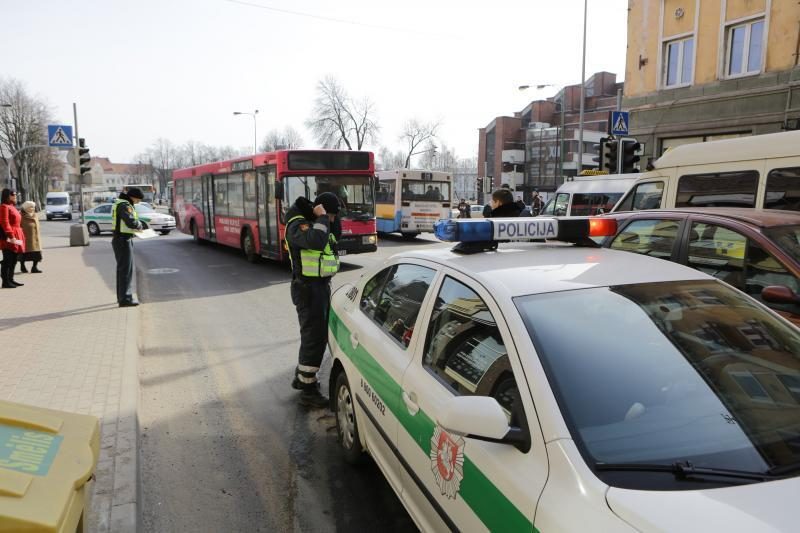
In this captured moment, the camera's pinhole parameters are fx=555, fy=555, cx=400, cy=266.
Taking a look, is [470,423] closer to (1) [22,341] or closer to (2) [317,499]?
(2) [317,499]

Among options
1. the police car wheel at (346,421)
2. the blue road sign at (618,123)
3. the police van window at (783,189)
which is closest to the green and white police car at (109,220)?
the blue road sign at (618,123)

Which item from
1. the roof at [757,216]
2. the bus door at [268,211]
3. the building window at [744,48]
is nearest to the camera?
the roof at [757,216]

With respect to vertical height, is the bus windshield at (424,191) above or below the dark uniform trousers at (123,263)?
above

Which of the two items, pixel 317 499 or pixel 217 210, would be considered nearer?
pixel 317 499

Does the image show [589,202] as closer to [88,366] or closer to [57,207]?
[88,366]

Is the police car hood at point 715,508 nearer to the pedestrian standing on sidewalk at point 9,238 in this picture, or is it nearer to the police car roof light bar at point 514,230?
the police car roof light bar at point 514,230

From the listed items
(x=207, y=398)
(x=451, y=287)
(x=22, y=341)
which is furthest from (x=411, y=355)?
(x=22, y=341)

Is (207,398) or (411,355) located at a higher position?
(411,355)

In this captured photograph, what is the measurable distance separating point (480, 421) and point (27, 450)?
5.26ft

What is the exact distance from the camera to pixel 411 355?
296 centimetres

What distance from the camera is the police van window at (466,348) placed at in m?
2.28

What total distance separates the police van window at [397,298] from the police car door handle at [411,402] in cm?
32

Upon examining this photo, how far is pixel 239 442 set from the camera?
4.52 m

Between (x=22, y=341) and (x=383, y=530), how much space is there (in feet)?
19.5
